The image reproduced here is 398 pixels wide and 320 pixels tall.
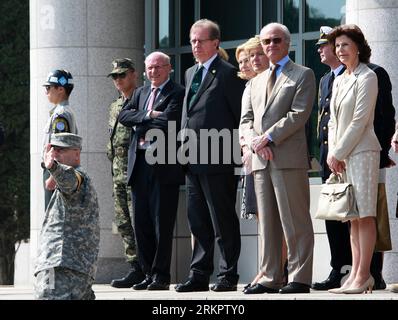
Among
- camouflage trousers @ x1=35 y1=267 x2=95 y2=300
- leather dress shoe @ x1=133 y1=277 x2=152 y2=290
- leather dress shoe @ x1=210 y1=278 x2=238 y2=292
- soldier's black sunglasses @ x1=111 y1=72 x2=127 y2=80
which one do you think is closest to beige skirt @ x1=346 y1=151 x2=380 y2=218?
leather dress shoe @ x1=210 y1=278 x2=238 y2=292

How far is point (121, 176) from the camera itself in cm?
1619

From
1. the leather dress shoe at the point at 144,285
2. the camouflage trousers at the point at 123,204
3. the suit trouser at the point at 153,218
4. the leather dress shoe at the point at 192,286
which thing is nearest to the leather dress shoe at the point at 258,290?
the leather dress shoe at the point at 192,286

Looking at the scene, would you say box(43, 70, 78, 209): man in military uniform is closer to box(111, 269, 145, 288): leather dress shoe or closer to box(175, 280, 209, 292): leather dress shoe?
box(111, 269, 145, 288): leather dress shoe

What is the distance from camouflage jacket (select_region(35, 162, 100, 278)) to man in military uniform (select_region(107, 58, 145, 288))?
4.65m

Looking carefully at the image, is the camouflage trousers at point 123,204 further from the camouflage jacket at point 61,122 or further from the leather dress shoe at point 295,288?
the leather dress shoe at point 295,288

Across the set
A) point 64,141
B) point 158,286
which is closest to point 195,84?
point 158,286

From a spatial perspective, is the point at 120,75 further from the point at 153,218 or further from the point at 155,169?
the point at 153,218

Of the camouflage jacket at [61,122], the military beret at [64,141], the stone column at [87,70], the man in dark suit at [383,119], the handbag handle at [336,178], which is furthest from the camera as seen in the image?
the stone column at [87,70]

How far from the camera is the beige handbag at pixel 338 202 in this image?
1298 cm

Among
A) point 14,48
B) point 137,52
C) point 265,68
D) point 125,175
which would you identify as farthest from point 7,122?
point 265,68

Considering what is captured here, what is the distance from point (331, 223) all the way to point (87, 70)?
5.19 metres

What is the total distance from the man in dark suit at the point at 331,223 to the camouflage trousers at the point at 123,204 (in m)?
2.58
